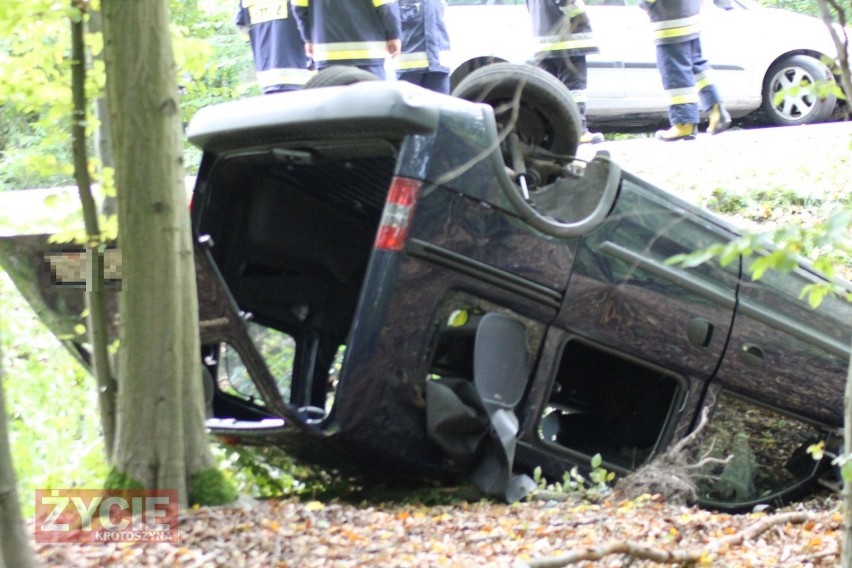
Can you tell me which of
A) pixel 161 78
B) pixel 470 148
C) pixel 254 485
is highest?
pixel 161 78

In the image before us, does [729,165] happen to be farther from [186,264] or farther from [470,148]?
[186,264]

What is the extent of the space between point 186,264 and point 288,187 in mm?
1277

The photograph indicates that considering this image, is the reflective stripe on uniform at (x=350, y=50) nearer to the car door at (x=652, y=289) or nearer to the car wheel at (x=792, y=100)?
the car door at (x=652, y=289)

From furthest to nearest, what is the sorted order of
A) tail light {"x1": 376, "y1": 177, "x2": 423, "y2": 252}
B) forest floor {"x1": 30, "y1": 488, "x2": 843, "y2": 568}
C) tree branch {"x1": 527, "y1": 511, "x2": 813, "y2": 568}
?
tail light {"x1": 376, "y1": 177, "x2": 423, "y2": 252}, forest floor {"x1": 30, "y1": 488, "x2": 843, "y2": 568}, tree branch {"x1": 527, "y1": 511, "x2": 813, "y2": 568}

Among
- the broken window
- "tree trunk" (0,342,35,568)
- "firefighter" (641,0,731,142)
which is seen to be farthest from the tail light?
"firefighter" (641,0,731,142)

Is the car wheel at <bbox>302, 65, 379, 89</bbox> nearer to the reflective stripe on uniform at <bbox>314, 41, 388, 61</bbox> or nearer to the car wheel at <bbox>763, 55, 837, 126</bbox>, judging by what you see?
the reflective stripe on uniform at <bbox>314, 41, 388, 61</bbox>

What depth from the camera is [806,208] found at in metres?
8.22

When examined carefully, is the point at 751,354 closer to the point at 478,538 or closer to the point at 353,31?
the point at 478,538

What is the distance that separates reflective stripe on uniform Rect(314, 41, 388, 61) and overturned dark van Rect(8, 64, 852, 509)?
2.72 metres

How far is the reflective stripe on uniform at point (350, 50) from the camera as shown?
772 centimetres

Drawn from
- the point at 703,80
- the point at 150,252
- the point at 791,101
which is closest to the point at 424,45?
the point at 703,80

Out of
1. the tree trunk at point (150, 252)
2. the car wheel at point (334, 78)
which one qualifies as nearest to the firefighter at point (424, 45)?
the car wheel at point (334, 78)

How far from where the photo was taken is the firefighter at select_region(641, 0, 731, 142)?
9078mm

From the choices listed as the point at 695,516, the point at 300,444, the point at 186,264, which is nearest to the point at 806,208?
the point at 695,516
